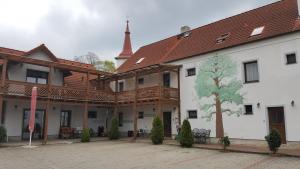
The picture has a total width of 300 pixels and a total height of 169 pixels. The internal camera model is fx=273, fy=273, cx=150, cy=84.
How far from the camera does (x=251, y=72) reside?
15617 mm

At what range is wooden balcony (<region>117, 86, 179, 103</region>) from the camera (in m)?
18.6

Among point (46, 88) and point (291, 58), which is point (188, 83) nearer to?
point (291, 58)

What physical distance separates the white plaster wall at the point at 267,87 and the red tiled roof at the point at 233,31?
20.2 inches

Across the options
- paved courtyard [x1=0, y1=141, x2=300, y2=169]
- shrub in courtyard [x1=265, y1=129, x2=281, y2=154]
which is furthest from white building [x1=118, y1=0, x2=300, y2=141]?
paved courtyard [x1=0, y1=141, x2=300, y2=169]

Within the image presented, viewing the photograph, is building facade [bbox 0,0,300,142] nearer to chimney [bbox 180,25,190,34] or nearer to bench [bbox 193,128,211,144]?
chimney [bbox 180,25,190,34]

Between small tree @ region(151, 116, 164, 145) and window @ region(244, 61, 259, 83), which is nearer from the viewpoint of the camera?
window @ region(244, 61, 259, 83)

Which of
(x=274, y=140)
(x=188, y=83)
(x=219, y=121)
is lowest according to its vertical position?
(x=274, y=140)

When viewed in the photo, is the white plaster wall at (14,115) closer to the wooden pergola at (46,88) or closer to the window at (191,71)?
the wooden pergola at (46,88)

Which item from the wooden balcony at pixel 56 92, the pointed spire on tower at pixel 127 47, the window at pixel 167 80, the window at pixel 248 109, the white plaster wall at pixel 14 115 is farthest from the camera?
the pointed spire on tower at pixel 127 47

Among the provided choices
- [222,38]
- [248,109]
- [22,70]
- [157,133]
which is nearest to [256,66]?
[248,109]

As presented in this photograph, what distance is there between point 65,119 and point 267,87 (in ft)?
50.0

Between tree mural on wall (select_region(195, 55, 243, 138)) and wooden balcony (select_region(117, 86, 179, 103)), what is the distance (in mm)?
1939

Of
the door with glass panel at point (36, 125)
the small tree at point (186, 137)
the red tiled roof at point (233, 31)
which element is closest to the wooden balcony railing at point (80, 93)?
the red tiled roof at point (233, 31)

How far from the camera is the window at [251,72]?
50.5 feet
